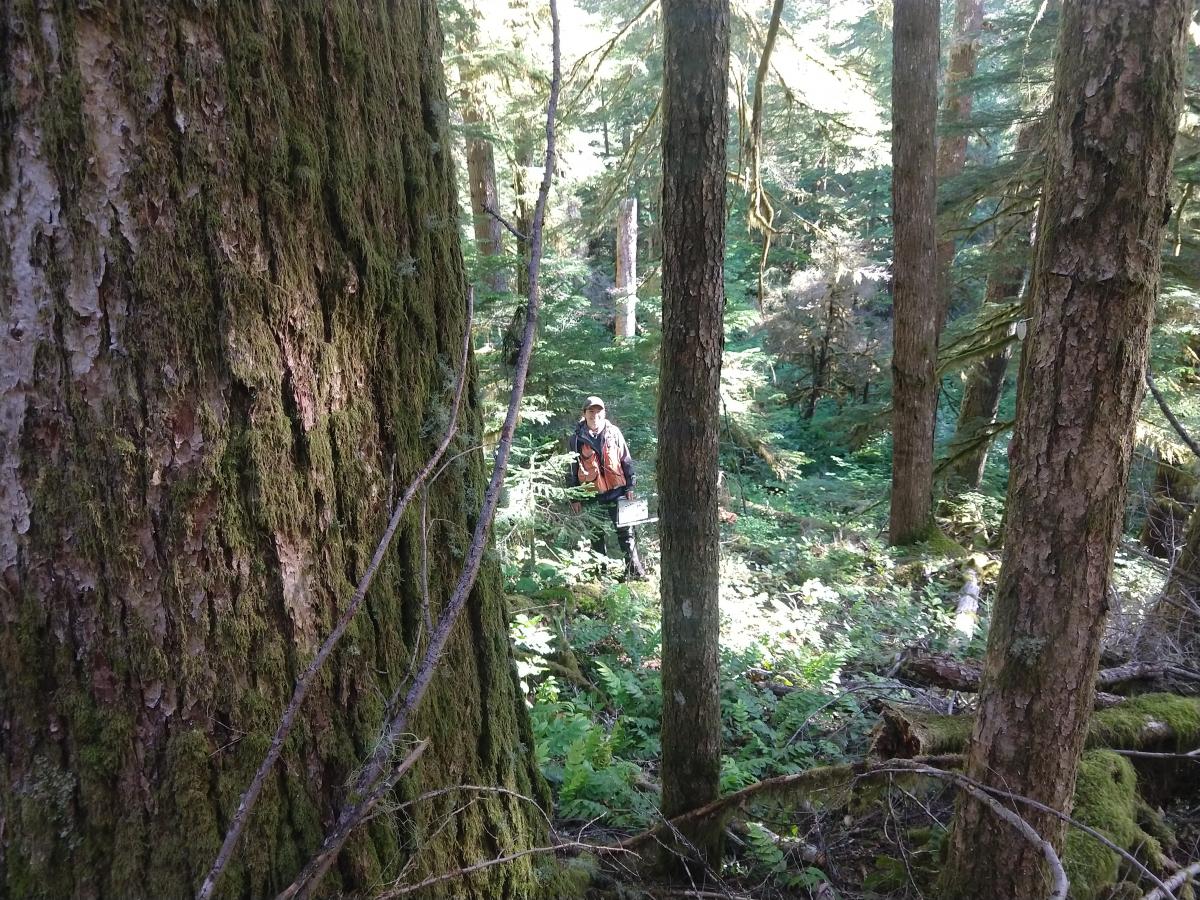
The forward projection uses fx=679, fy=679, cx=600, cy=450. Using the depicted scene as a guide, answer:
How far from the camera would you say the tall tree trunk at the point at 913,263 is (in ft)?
24.1

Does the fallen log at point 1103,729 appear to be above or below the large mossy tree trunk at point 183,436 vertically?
below

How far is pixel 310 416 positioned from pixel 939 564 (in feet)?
26.5

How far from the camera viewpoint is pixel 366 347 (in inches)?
55.3

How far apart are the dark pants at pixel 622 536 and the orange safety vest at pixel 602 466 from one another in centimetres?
24

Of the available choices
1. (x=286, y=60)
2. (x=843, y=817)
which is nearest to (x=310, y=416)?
(x=286, y=60)

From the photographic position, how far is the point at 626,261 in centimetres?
1491

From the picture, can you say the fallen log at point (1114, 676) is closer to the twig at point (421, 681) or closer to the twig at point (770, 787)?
the twig at point (770, 787)

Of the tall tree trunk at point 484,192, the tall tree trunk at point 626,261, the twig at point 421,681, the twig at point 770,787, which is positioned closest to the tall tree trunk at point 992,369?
the tall tree trunk at point 626,261

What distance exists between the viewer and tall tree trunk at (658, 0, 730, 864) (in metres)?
2.64

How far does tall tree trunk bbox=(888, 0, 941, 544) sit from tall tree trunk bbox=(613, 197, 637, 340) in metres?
5.49

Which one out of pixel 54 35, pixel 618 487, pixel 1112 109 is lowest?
pixel 618 487

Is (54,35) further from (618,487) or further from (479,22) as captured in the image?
(479,22)

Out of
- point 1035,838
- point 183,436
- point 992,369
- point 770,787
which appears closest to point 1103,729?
point 770,787

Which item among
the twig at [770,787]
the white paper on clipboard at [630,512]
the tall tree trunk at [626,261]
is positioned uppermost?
the tall tree trunk at [626,261]
